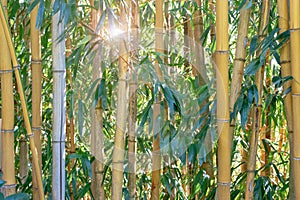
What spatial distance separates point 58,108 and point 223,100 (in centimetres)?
52

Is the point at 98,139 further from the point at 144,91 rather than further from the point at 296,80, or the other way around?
the point at 296,80

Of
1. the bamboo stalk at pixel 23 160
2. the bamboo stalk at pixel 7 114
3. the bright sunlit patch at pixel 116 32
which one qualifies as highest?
the bright sunlit patch at pixel 116 32

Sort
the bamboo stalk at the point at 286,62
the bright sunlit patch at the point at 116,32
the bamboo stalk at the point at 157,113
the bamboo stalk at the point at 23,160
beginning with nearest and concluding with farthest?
the bamboo stalk at the point at 286,62 → the bright sunlit patch at the point at 116,32 → the bamboo stalk at the point at 157,113 → the bamboo stalk at the point at 23,160

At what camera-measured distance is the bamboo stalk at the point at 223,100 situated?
4.86 ft

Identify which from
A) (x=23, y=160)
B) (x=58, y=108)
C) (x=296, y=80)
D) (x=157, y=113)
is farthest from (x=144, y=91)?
(x=296, y=80)

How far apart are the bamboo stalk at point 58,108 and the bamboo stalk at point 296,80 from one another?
0.71 m

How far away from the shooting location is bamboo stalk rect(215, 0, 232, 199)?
1.48 m

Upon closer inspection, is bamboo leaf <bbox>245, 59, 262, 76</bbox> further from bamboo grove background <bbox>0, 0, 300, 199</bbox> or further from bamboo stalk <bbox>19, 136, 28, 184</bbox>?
bamboo stalk <bbox>19, 136, 28, 184</bbox>

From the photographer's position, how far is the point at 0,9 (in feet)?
4.67

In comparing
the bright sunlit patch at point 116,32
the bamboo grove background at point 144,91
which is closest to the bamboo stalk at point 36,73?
the bamboo grove background at point 144,91

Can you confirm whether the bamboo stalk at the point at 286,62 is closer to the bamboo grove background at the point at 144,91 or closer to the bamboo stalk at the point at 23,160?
the bamboo grove background at the point at 144,91

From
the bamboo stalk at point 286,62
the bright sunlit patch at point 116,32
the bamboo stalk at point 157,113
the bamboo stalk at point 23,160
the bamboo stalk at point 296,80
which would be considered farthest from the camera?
the bamboo stalk at point 23,160

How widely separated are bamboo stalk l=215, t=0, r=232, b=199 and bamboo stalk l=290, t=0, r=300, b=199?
0.62ft

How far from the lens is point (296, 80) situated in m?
1.45
